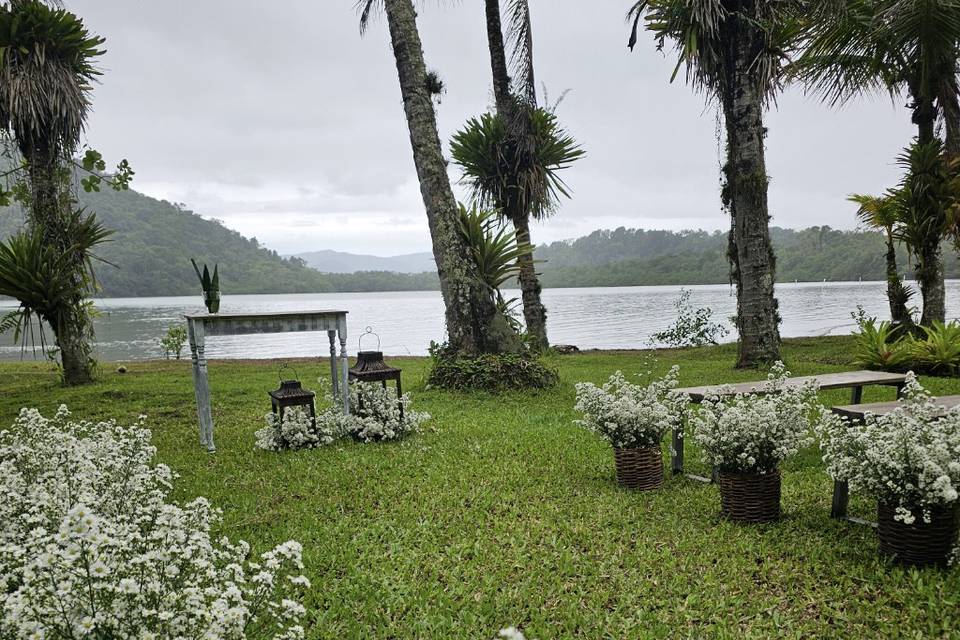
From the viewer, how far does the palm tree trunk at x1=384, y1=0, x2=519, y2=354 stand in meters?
9.30

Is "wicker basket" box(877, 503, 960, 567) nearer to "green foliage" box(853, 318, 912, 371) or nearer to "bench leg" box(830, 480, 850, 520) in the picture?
"bench leg" box(830, 480, 850, 520)

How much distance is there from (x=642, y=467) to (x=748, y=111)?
759 cm

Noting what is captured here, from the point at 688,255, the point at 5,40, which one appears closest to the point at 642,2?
the point at 5,40

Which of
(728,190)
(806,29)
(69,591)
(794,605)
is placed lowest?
(794,605)

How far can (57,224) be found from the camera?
9945mm

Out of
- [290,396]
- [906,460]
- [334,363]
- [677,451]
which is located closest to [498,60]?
[334,363]

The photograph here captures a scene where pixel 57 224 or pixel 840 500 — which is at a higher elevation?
pixel 57 224

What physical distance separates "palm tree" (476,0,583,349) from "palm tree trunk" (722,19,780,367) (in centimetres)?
434

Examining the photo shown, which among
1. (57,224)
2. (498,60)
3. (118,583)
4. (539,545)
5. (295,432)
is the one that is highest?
(498,60)

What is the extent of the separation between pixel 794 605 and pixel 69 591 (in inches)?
111

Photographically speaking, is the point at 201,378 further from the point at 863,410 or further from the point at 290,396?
the point at 863,410

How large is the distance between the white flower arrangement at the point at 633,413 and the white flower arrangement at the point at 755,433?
0.51 meters

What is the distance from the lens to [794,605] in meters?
2.79

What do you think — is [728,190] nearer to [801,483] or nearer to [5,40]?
[801,483]
